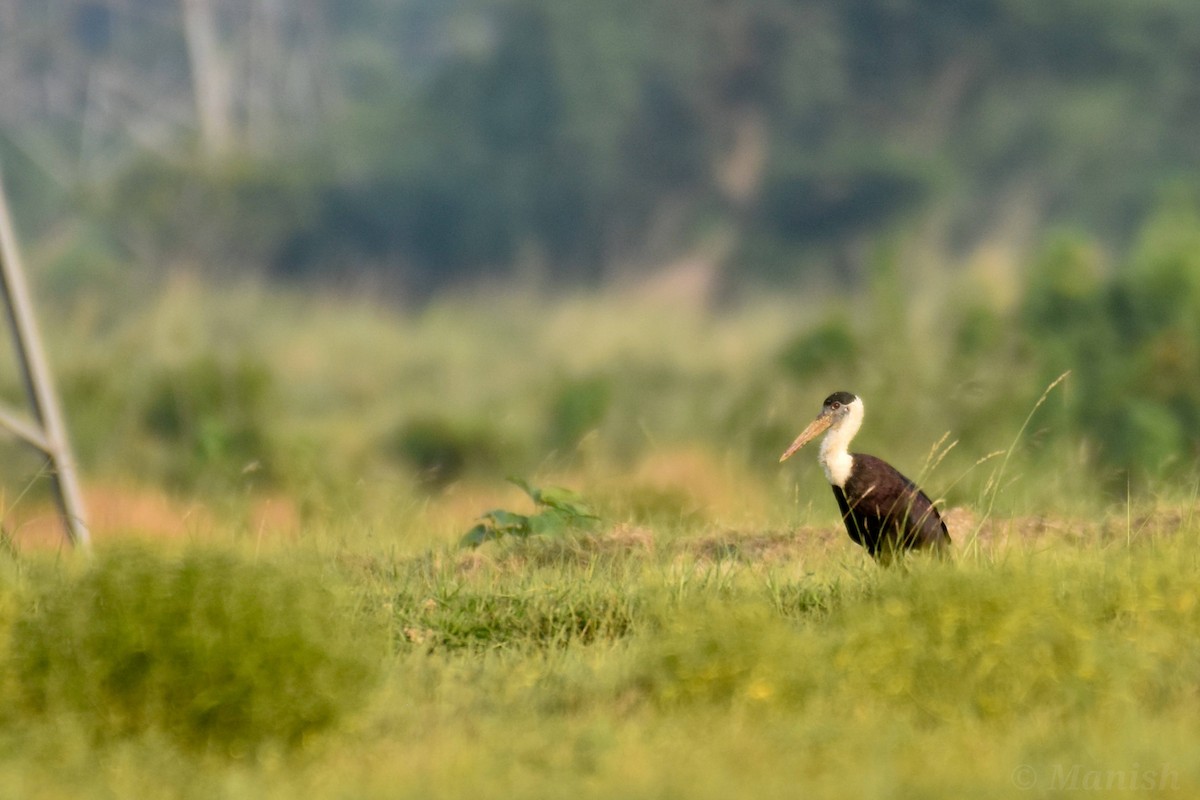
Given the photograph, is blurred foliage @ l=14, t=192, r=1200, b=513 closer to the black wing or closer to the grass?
the grass

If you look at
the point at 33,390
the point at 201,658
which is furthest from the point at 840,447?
the point at 33,390

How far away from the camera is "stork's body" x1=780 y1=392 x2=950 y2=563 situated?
6.36m

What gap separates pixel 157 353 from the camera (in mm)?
18141

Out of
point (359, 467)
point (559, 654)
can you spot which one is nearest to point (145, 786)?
point (559, 654)

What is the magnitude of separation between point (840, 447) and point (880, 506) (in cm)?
40

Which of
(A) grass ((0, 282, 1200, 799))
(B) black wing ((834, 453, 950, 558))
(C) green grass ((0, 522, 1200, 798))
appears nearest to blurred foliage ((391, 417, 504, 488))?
(A) grass ((0, 282, 1200, 799))

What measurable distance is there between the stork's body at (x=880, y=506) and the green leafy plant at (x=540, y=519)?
0.96m

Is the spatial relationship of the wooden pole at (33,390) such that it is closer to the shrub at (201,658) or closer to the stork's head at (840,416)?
the shrub at (201,658)

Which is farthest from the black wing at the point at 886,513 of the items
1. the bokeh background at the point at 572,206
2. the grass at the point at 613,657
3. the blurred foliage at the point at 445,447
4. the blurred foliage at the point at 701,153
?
the blurred foliage at the point at 701,153

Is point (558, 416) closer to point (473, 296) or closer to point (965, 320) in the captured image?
point (965, 320)

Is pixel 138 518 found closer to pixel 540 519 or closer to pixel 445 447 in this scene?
pixel 540 519

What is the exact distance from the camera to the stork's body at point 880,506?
636cm

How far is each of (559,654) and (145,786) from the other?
58.5 inches

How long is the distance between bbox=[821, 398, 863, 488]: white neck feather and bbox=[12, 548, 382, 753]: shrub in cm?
203
